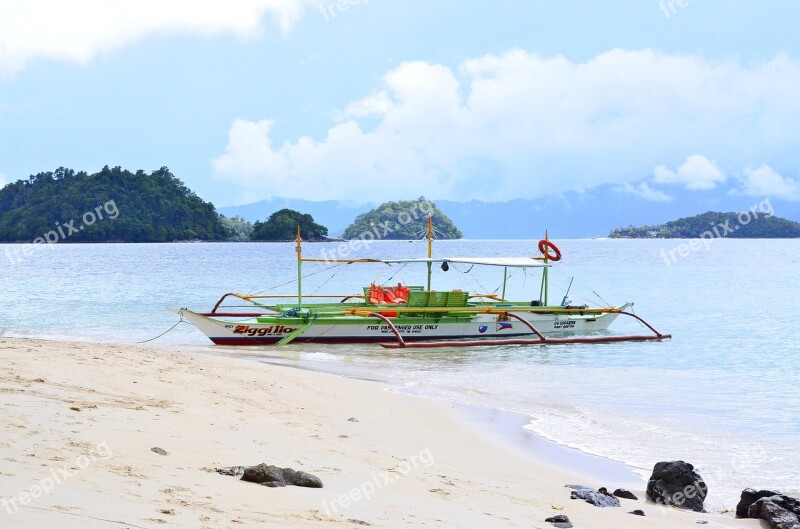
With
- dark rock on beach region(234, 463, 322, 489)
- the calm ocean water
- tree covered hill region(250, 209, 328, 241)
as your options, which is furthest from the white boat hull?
tree covered hill region(250, 209, 328, 241)

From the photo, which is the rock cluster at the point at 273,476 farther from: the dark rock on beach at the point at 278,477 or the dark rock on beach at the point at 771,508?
the dark rock on beach at the point at 771,508

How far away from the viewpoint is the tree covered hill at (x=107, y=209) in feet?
502

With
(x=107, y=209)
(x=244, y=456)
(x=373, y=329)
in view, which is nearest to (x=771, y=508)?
(x=244, y=456)

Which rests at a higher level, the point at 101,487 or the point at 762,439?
the point at 101,487

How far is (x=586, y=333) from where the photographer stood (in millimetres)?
26844

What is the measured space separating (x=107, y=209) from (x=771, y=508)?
15532cm

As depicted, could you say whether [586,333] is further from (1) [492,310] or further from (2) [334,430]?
(2) [334,430]

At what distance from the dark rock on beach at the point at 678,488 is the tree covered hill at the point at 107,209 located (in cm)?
14744

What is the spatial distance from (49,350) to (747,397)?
12230 millimetres

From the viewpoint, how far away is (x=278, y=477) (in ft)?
20.1

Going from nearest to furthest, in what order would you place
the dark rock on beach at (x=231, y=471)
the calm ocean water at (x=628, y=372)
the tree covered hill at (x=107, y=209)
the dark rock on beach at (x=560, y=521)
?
the dark rock on beach at (x=560, y=521)
the dark rock on beach at (x=231, y=471)
the calm ocean water at (x=628, y=372)
the tree covered hill at (x=107, y=209)

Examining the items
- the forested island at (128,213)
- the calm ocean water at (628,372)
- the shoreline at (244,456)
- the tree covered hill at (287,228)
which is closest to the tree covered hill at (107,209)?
the forested island at (128,213)

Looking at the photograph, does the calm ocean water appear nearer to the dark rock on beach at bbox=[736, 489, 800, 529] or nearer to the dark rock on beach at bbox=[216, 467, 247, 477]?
the dark rock on beach at bbox=[736, 489, 800, 529]

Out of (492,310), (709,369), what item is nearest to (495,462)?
(709,369)
